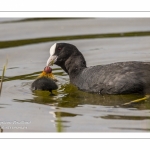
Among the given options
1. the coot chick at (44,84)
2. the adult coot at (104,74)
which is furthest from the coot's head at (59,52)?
the coot chick at (44,84)

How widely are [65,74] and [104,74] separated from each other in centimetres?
Answer: 164

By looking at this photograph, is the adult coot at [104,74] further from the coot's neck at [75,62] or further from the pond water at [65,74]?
the pond water at [65,74]

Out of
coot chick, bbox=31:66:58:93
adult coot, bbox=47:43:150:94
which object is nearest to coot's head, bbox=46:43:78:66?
adult coot, bbox=47:43:150:94

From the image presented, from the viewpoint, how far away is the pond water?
7.86 m

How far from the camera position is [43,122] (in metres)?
8.00

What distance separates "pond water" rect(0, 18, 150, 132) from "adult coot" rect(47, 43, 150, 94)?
125 mm

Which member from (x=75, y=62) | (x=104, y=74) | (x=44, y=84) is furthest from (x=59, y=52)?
(x=104, y=74)

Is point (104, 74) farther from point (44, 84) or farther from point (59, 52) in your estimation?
point (59, 52)

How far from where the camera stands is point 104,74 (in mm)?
8891

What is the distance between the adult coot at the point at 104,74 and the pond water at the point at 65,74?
12 cm
